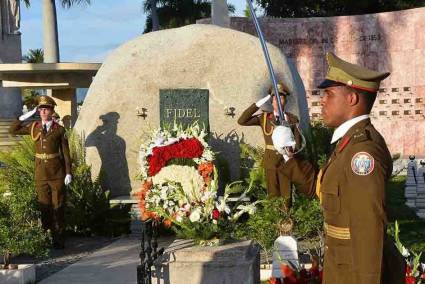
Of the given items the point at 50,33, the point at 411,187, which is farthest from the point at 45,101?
the point at 50,33

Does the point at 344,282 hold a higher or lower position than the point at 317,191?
lower

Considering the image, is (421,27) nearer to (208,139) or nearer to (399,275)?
(208,139)

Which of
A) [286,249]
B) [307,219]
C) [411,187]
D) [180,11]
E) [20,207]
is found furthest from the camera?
[180,11]

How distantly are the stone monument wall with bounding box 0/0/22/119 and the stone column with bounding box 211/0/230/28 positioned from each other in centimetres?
1304

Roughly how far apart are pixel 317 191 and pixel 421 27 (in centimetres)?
1582

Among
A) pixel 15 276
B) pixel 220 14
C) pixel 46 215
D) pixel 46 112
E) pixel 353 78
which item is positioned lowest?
pixel 15 276

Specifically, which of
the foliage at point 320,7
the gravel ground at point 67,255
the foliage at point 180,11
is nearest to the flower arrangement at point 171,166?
the gravel ground at point 67,255

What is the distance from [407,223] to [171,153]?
3.75 meters

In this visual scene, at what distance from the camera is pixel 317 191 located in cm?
363

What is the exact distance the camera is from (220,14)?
1772cm

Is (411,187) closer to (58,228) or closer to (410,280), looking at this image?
(58,228)

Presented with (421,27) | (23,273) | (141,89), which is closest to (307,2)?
(421,27)

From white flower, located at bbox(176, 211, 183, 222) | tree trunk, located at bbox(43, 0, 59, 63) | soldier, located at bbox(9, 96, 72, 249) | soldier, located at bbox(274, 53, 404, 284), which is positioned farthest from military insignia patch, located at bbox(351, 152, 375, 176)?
tree trunk, located at bbox(43, 0, 59, 63)

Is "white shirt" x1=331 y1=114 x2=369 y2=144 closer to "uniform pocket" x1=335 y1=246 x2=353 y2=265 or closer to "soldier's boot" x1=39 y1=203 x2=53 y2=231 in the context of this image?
"uniform pocket" x1=335 y1=246 x2=353 y2=265
